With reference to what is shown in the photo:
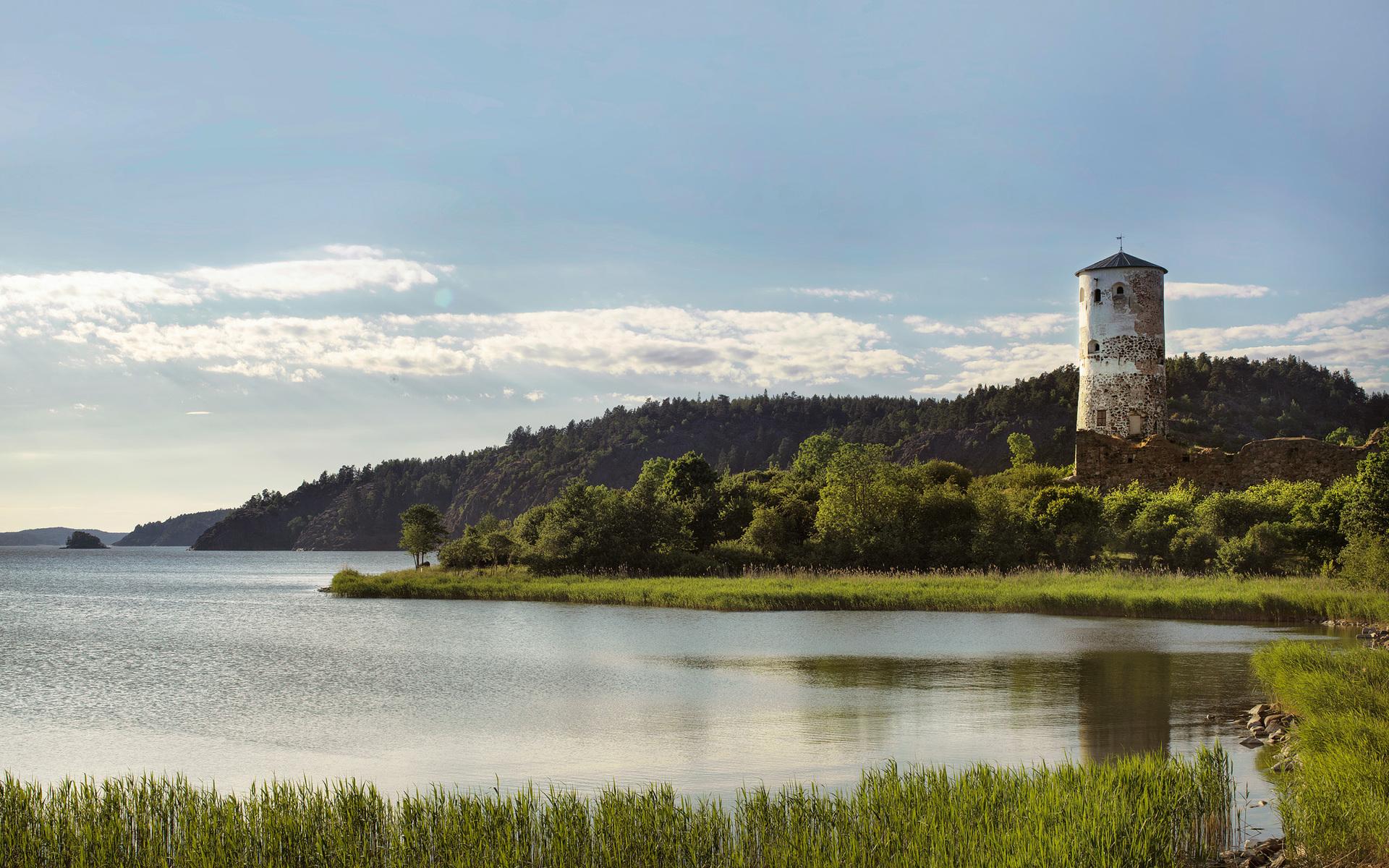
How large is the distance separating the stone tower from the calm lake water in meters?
22.3

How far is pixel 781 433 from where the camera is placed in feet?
499

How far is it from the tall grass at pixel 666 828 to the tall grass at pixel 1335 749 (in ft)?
3.02

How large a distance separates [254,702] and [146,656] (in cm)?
1015

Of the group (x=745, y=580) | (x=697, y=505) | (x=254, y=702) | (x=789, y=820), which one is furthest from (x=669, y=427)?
(x=789, y=820)

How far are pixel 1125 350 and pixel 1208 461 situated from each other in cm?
781

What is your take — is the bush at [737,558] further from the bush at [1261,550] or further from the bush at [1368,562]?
the bush at [1368,562]

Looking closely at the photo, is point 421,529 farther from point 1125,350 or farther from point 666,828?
point 666,828

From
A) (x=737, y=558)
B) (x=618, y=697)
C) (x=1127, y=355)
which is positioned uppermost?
(x=1127, y=355)

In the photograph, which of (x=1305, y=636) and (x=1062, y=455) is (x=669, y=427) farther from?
(x=1305, y=636)

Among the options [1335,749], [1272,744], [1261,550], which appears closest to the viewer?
[1335,749]

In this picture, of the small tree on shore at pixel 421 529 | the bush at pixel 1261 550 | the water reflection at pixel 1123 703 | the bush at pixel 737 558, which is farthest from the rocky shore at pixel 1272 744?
the small tree on shore at pixel 421 529

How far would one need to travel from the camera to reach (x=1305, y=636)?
25000mm

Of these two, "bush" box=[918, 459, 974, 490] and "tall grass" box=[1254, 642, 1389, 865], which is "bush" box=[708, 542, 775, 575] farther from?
"tall grass" box=[1254, 642, 1389, 865]

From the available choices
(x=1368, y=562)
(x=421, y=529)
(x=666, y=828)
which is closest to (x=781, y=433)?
(x=421, y=529)
